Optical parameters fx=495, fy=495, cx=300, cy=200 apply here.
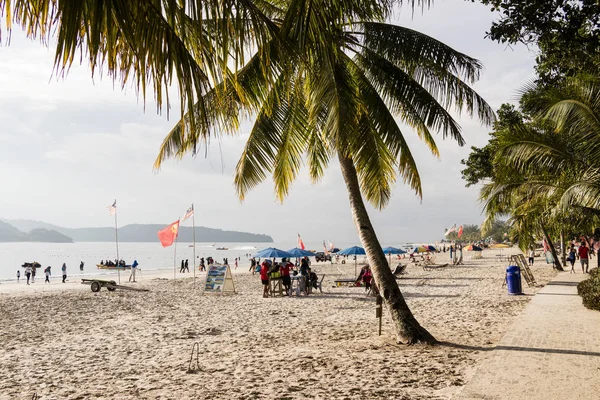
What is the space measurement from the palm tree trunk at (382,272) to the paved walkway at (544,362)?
1482 mm

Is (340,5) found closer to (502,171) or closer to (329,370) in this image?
(329,370)

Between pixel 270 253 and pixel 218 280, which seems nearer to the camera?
pixel 218 280

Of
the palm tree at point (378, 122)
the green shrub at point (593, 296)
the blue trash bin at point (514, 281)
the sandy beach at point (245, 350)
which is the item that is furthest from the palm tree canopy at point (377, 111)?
the blue trash bin at point (514, 281)

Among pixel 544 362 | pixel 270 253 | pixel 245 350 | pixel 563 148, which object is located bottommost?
pixel 245 350

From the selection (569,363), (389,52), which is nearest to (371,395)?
(569,363)

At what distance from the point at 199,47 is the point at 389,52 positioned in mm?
7422

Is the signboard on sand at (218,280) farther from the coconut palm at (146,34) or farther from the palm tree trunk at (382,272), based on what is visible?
the coconut palm at (146,34)

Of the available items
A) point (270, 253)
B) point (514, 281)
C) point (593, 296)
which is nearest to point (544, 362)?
point (593, 296)

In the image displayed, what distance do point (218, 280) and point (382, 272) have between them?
12.3 metres

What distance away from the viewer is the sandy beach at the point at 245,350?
665cm

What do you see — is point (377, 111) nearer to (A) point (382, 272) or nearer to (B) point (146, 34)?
(A) point (382, 272)

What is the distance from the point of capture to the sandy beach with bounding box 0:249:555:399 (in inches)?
262

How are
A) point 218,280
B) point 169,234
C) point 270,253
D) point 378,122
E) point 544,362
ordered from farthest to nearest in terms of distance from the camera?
point 270,253
point 169,234
point 218,280
point 378,122
point 544,362

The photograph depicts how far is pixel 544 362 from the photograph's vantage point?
6.93 metres
